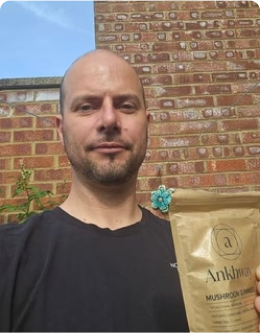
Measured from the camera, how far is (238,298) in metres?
0.68

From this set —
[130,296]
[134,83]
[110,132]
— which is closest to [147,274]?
[130,296]

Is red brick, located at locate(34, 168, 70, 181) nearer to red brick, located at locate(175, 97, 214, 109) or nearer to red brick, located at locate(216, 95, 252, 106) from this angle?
red brick, located at locate(175, 97, 214, 109)

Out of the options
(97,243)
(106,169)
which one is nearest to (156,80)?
(106,169)

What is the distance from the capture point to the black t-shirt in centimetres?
79

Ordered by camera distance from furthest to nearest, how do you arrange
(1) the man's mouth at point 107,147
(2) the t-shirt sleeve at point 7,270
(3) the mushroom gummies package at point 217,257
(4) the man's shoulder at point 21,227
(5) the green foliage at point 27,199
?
(5) the green foliage at point 27,199 < (1) the man's mouth at point 107,147 < (4) the man's shoulder at point 21,227 < (2) the t-shirt sleeve at point 7,270 < (3) the mushroom gummies package at point 217,257

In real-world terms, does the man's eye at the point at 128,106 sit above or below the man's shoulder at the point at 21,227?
above

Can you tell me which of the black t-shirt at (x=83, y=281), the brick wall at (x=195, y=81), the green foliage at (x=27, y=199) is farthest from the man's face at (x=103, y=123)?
the brick wall at (x=195, y=81)

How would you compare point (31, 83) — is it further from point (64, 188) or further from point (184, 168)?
point (184, 168)

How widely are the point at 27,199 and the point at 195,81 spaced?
124 cm

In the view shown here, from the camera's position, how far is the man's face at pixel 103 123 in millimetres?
1040

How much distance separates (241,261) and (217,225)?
0.09 meters

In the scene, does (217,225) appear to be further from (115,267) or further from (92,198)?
(92,198)

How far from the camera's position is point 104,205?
1094mm

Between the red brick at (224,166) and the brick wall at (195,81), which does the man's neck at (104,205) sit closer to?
the brick wall at (195,81)
